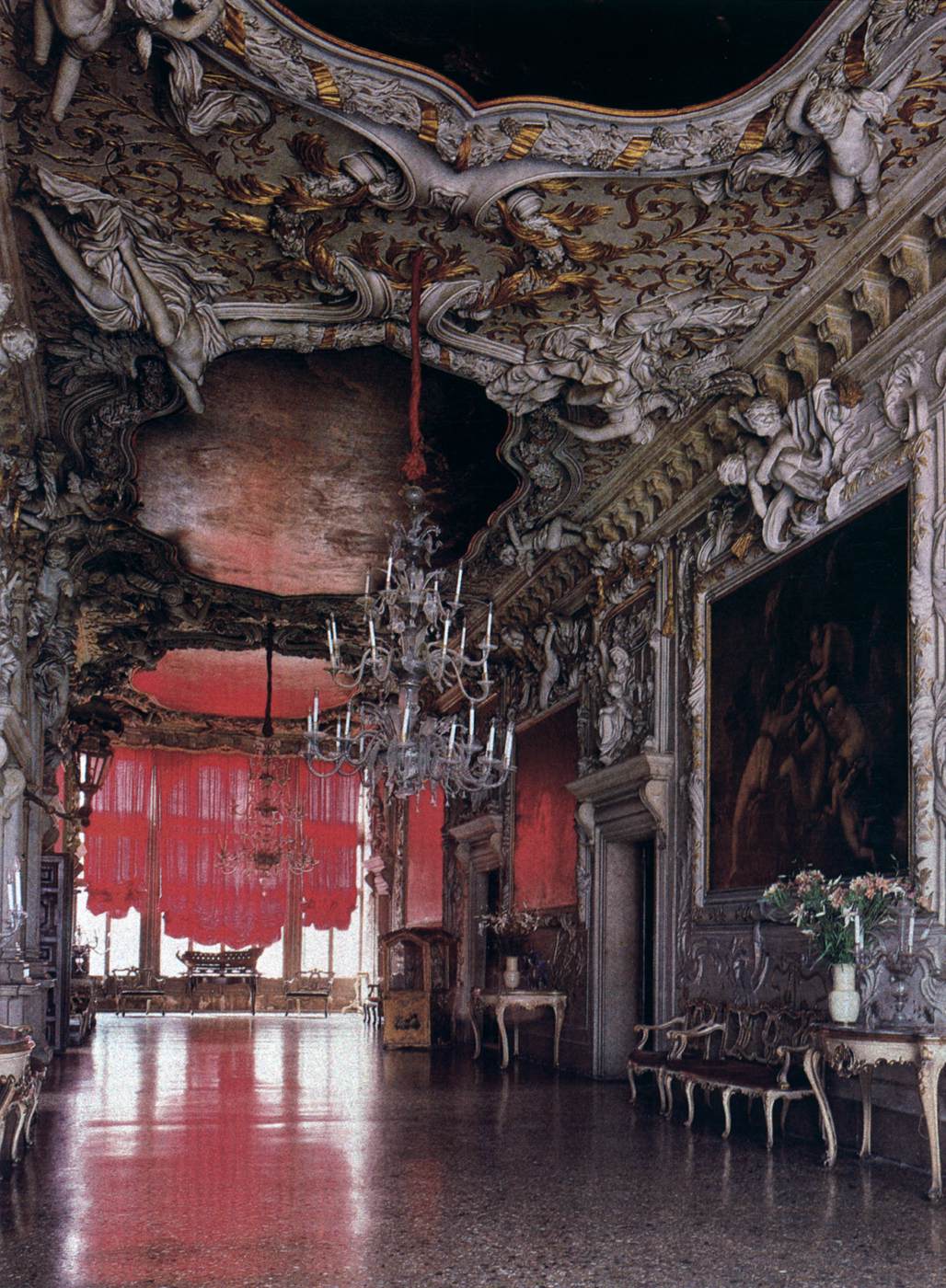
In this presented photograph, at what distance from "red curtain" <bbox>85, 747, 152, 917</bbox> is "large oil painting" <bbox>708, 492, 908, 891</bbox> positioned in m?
18.0

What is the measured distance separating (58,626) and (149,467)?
10.2 feet

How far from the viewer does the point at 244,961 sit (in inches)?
993

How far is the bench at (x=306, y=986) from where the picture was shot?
2597 cm

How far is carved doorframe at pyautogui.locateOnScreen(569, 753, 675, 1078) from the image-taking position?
33.0ft

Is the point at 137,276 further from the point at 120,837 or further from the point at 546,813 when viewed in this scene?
the point at 120,837

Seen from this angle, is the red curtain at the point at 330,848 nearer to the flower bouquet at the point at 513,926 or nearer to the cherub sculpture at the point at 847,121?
the flower bouquet at the point at 513,926

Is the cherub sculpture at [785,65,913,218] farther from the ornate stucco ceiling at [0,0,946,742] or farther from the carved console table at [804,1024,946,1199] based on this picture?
the carved console table at [804,1024,946,1199]

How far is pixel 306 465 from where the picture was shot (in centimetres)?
1129

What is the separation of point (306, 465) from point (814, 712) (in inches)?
209

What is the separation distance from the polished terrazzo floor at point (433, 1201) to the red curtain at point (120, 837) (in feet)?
51.5

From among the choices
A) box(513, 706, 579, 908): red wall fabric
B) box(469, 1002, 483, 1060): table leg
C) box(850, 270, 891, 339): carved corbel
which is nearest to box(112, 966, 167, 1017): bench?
box(469, 1002, 483, 1060): table leg

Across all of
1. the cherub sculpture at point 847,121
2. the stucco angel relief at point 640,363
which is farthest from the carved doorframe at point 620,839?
the cherub sculpture at point 847,121

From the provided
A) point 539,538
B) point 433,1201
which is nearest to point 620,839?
point 539,538

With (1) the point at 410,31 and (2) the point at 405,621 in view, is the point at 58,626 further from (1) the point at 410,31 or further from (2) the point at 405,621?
(1) the point at 410,31
